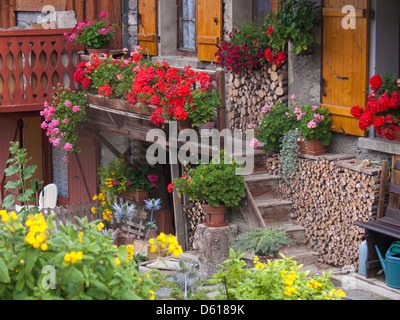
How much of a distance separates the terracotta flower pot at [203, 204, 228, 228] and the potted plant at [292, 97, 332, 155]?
1.23 m

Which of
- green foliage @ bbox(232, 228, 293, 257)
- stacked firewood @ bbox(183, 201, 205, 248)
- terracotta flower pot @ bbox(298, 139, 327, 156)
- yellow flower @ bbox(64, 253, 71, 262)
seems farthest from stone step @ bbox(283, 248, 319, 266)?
yellow flower @ bbox(64, 253, 71, 262)

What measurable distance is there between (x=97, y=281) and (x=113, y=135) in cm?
803

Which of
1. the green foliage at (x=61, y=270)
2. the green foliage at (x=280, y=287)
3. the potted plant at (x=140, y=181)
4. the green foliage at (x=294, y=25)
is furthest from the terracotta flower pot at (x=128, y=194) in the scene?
the green foliage at (x=61, y=270)

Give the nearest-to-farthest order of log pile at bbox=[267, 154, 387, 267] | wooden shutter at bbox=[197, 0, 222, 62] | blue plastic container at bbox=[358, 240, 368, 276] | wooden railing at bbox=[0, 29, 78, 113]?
blue plastic container at bbox=[358, 240, 368, 276], log pile at bbox=[267, 154, 387, 267], wooden shutter at bbox=[197, 0, 222, 62], wooden railing at bbox=[0, 29, 78, 113]

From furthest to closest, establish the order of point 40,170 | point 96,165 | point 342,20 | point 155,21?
point 40,170 < point 96,165 < point 155,21 < point 342,20

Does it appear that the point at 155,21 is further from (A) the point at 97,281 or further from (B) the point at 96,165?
(A) the point at 97,281

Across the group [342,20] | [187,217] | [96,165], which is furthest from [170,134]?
[96,165]

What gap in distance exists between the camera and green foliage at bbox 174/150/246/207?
27.1 ft

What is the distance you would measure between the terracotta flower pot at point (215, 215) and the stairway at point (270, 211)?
0.78 ft

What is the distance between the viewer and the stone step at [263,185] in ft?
28.0

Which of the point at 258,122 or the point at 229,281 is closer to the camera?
the point at 229,281

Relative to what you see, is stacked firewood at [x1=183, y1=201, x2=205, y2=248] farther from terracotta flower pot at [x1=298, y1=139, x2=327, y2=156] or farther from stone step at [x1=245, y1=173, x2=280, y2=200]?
terracotta flower pot at [x1=298, y1=139, x2=327, y2=156]

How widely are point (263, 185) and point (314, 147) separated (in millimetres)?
837

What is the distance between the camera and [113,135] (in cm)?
1149
